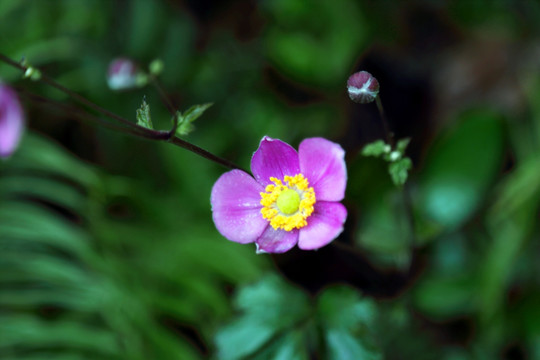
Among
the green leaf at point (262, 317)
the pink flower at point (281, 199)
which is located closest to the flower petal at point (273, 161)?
the pink flower at point (281, 199)

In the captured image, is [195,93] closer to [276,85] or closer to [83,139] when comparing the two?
[276,85]

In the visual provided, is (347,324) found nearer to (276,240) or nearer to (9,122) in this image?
(276,240)

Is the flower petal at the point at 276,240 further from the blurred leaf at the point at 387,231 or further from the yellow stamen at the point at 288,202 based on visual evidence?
the blurred leaf at the point at 387,231

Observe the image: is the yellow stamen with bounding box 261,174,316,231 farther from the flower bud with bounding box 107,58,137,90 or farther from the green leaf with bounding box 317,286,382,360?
the flower bud with bounding box 107,58,137,90

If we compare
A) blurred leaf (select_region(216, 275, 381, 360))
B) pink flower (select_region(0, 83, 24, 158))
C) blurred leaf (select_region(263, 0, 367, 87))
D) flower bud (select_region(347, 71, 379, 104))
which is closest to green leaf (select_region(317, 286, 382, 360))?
blurred leaf (select_region(216, 275, 381, 360))

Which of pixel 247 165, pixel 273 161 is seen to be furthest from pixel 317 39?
pixel 273 161
